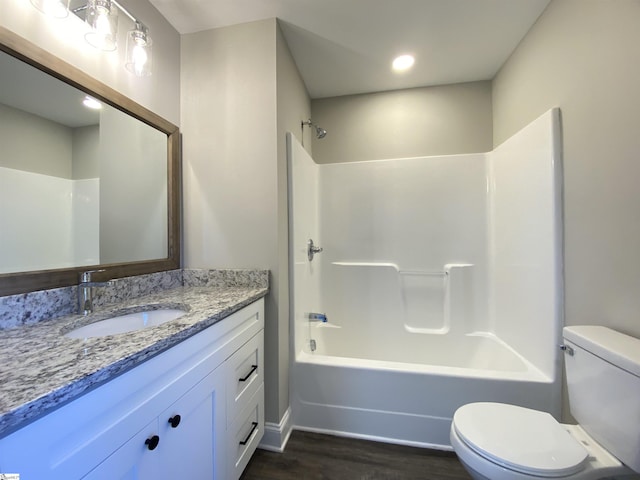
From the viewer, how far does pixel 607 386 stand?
0.96 meters

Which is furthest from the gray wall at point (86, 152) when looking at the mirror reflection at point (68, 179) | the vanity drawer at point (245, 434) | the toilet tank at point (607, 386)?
the toilet tank at point (607, 386)

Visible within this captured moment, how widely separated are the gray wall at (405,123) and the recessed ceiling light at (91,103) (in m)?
1.65

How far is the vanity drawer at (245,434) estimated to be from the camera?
1.15m

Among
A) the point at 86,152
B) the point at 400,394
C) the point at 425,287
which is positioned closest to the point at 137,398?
the point at 86,152

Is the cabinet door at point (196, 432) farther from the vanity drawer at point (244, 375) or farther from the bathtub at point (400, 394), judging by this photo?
the bathtub at point (400, 394)

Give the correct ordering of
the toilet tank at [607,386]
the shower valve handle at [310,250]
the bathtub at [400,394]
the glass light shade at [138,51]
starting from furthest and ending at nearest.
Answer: the shower valve handle at [310,250], the bathtub at [400,394], the glass light shade at [138,51], the toilet tank at [607,386]

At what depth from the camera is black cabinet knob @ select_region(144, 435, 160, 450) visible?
722 mm

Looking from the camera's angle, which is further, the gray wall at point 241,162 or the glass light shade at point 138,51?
the gray wall at point 241,162

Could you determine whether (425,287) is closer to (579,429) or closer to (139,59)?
(579,429)

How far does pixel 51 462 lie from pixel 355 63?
7.91 ft

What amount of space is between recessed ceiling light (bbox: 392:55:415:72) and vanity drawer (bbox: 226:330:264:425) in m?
2.10

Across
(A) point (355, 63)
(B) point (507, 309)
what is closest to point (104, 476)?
(B) point (507, 309)

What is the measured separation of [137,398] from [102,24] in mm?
1426

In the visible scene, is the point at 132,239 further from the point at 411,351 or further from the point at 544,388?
the point at 544,388
